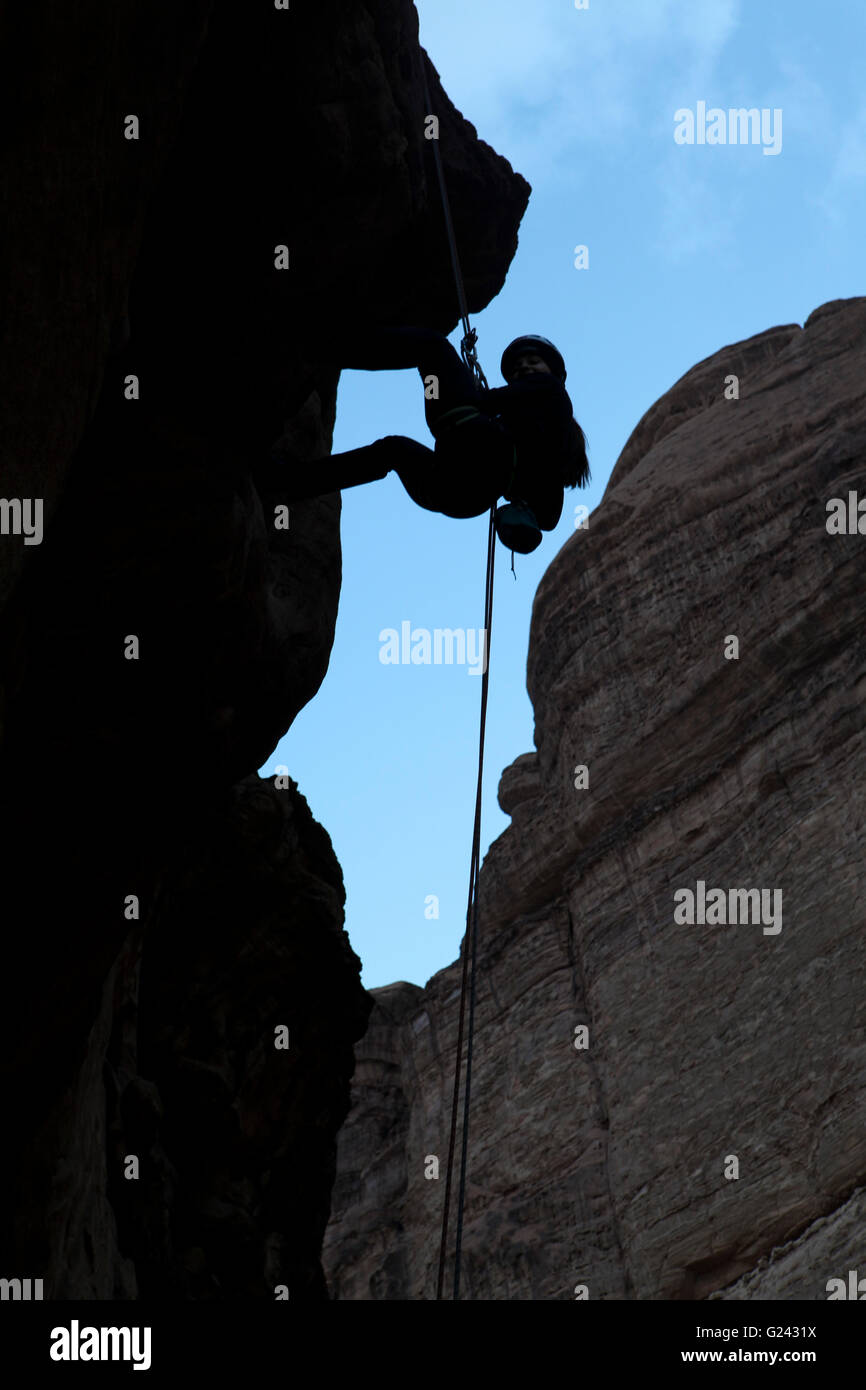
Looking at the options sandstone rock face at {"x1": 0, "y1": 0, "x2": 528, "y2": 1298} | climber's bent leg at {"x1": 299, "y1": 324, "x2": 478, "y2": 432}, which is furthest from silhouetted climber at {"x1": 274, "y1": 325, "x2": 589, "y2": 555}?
sandstone rock face at {"x1": 0, "y1": 0, "x2": 528, "y2": 1298}

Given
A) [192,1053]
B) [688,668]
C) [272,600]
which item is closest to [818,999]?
[688,668]

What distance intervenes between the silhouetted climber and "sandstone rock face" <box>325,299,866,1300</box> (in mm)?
14921

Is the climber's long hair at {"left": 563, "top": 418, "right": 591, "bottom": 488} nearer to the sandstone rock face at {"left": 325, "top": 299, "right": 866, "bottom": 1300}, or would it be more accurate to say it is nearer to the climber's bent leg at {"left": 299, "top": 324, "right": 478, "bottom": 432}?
the climber's bent leg at {"left": 299, "top": 324, "right": 478, "bottom": 432}

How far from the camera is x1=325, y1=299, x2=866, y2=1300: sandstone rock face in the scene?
23922 millimetres

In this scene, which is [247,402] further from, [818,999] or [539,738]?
[539,738]

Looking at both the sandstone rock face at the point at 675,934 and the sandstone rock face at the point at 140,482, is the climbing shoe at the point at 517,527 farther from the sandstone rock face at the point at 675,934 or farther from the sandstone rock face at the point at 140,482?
the sandstone rock face at the point at 675,934

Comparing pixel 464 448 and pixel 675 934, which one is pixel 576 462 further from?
pixel 675 934

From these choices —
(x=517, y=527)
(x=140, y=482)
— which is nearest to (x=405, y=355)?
(x=517, y=527)

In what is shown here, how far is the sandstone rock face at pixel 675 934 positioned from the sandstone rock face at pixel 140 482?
15.0m

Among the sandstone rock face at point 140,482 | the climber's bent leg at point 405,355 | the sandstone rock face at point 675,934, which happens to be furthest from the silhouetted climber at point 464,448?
the sandstone rock face at point 675,934

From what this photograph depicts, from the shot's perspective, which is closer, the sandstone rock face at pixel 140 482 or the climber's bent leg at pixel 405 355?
the sandstone rock face at pixel 140 482

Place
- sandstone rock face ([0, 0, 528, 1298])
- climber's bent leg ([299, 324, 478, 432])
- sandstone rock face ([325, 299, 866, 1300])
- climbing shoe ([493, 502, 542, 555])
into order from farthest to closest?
sandstone rock face ([325, 299, 866, 1300]) → climbing shoe ([493, 502, 542, 555]) → climber's bent leg ([299, 324, 478, 432]) → sandstone rock face ([0, 0, 528, 1298])

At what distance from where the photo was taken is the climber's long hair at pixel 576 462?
910 centimetres

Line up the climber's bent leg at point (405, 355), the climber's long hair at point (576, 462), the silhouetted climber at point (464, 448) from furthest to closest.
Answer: the climber's long hair at point (576, 462) → the climber's bent leg at point (405, 355) → the silhouetted climber at point (464, 448)
